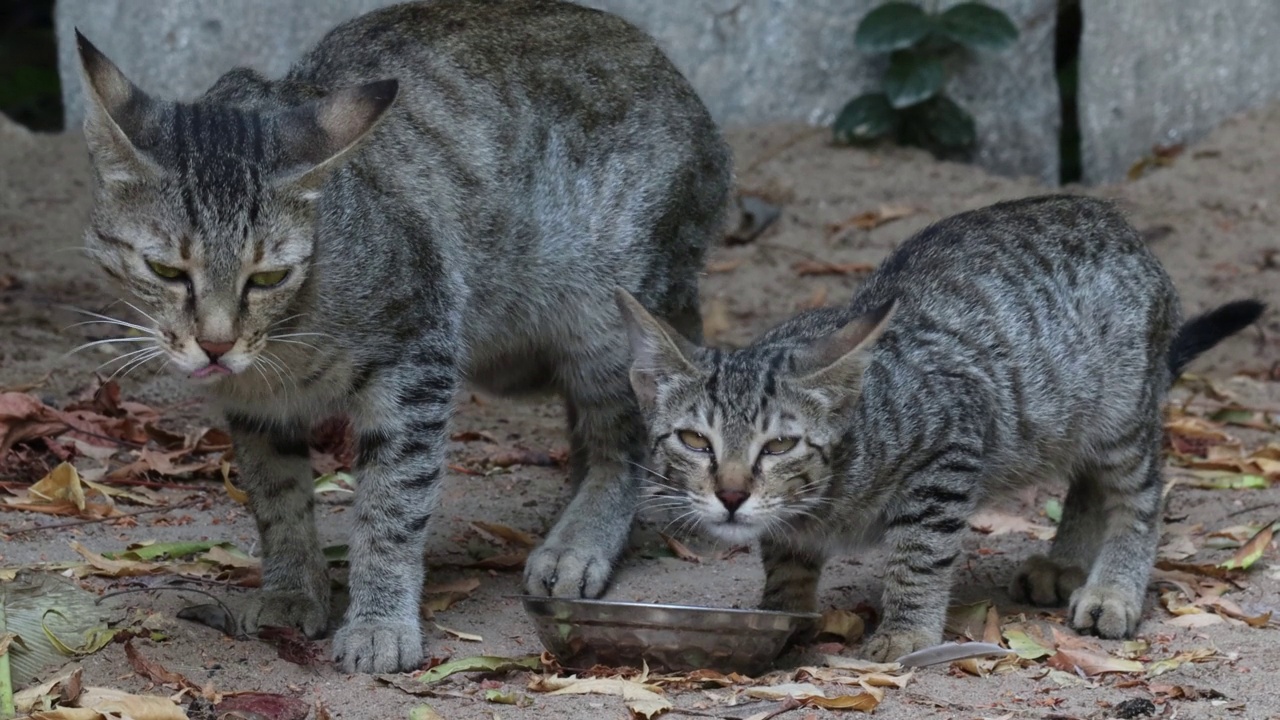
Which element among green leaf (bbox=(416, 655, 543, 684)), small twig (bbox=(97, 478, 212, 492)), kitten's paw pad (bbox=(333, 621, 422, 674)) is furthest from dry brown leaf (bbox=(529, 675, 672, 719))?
small twig (bbox=(97, 478, 212, 492))

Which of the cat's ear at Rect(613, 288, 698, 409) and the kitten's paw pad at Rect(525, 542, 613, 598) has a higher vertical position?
the cat's ear at Rect(613, 288, 698, 409)

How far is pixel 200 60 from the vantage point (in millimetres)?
10273

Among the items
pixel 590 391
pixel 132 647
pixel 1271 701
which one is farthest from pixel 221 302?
pixel 1271 701

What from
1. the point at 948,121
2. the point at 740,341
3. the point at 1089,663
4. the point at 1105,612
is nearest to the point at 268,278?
the point at 1089,663

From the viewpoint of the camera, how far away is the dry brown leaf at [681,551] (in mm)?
6494

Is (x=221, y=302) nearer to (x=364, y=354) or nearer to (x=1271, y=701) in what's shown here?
(x=364, y=354)

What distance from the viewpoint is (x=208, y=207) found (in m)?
4.65

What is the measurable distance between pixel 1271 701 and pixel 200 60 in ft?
25.7

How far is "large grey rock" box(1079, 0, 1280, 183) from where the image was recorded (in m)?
10.6

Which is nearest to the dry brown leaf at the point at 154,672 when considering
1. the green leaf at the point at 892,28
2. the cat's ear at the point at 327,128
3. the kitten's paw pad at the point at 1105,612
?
the cat's ear at the point at 327,128

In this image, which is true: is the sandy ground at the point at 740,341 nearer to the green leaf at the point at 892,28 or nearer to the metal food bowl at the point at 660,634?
the metal food bowl at the point at 660,634

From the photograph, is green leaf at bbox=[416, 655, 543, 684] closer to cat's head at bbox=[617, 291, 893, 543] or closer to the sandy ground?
the sandy ground

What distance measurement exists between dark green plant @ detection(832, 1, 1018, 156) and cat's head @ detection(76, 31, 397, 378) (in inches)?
234

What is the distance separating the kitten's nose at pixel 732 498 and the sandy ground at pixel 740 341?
565 millimetres
